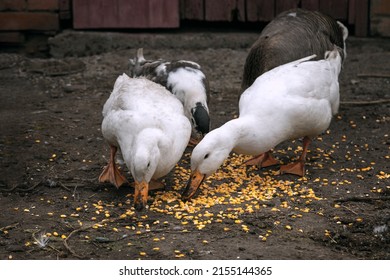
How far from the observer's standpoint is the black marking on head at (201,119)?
7.21m

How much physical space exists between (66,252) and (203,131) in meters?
2.23

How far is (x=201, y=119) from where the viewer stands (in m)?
7.24

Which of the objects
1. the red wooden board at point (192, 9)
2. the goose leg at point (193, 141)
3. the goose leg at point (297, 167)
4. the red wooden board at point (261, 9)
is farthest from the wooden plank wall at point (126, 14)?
the goose leg at point (297, 167)

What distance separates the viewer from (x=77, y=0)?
34.3 feet

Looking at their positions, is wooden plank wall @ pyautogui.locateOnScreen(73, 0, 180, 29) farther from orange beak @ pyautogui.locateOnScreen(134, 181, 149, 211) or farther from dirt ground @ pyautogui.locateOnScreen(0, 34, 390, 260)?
orange beak @ pyautogui.locateOnScreen(134, 181, 149, 211)

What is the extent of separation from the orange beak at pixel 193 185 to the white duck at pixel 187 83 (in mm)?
938

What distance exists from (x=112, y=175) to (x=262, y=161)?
1473mm

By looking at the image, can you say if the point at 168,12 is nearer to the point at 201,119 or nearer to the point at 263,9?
the point at 263,9

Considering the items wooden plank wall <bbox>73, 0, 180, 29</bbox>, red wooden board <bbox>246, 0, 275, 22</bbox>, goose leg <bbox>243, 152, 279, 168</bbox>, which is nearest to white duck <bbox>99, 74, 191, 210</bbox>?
goose leg <bbox>243, 152, 279, 168</bbox>

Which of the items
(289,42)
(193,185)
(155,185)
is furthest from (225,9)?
(193,185)

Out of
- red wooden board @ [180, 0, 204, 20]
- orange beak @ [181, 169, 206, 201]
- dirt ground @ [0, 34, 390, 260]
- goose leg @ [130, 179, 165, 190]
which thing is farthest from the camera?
Answer: red wooden board @ [180, 0, 204, 20]

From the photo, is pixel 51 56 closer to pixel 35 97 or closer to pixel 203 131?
pixel 35 97

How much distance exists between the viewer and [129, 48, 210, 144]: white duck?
23.9ft
